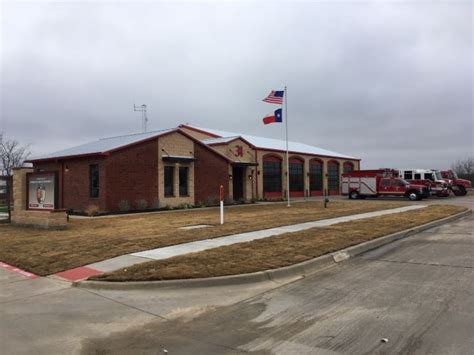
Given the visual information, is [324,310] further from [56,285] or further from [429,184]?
[429,184]

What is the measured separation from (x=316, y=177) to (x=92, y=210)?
104 ft

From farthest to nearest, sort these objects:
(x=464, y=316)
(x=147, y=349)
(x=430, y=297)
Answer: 1. (x=430, y=297)
2. (x=464, y=316)
3. (x=147, y=349)

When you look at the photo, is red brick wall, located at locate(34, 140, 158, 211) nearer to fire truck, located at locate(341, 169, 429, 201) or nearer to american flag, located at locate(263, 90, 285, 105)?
american flag, located at locate(263, 90, 285, 105)

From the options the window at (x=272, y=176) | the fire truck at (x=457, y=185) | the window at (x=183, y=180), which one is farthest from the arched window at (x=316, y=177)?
the window at (x=183, y=180)

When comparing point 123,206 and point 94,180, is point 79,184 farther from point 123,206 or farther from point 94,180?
point 123,206

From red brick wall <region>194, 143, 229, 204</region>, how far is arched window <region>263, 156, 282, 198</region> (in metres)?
10.2

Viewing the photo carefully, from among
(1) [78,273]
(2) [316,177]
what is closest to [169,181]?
(1) [78,273]

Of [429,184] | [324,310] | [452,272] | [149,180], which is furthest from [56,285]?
[429,184]

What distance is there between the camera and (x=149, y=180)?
84.3 feet

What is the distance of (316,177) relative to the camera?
4988cm

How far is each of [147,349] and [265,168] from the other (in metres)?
36.7

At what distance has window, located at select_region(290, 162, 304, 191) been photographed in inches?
1788

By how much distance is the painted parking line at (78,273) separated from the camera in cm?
829

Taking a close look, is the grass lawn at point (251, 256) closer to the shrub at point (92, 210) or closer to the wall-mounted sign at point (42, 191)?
the wall-mounted sign at point (42, 191)
